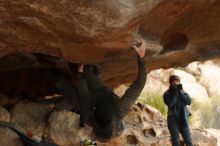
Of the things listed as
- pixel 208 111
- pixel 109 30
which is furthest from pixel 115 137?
pixel 208 111

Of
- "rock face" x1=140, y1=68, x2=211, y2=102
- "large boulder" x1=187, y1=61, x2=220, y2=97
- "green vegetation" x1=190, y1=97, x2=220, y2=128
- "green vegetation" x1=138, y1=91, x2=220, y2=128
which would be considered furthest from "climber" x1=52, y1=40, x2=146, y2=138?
"large boulder" x1=187, y1=61, x2=220, y2=97

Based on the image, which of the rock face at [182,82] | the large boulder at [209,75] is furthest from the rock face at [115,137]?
the large boulder at [209,75]

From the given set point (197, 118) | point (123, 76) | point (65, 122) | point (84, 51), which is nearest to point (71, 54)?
point (84, 51)

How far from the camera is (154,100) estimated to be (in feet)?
41.1

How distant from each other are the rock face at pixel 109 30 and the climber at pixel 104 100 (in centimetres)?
39

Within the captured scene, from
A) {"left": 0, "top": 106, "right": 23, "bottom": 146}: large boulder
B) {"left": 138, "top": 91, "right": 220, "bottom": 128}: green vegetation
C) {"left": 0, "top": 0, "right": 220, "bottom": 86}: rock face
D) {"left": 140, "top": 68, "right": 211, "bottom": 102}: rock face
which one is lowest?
{"left": 0, "top": 106, "right": 23, "bottom": 146}: large boulder

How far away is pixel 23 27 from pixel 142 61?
1.59 meters

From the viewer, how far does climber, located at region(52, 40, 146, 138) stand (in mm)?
5211

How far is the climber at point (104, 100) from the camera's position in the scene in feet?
17.1

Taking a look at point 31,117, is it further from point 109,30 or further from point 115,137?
point 109,30

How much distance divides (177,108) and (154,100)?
5509 millimetres

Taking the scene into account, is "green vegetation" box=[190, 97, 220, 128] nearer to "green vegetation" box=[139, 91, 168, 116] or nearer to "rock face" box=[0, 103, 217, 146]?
"green vegetation" box=[139, 91, 168, 116]

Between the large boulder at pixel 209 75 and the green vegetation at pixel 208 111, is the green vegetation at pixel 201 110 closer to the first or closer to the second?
the green vegetation at pixel 208 111

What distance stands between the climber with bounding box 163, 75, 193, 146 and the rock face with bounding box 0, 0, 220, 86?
0.74 metres
